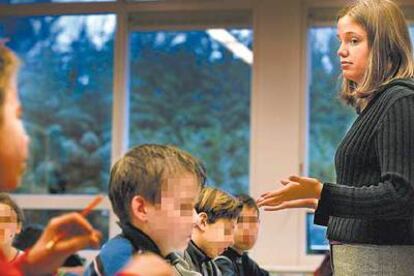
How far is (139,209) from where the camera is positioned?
1.22m

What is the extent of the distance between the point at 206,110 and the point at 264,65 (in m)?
0.51

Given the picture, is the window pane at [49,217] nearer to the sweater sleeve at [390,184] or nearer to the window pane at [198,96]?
the window pane at [198,96]

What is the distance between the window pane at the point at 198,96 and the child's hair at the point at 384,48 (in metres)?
2.69

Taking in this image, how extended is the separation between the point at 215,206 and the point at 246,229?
1.51ft

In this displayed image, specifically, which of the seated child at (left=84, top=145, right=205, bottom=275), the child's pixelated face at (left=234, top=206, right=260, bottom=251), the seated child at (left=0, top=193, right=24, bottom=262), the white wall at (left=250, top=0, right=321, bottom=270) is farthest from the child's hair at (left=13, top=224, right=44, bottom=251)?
the white wall at (left=250, top=0, right=321, bottom=270)

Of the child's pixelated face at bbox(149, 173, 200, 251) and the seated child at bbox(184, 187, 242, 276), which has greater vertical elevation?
the child's pixelated face at bbox(149, 173, 200, 251)

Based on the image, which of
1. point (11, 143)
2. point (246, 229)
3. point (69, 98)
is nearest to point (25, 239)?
point (246, 229)

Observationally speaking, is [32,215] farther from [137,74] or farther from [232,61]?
[232,61]

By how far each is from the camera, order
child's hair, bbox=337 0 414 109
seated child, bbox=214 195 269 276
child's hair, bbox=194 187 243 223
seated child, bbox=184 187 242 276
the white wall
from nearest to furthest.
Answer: child's hair, bbox=337 0 414 109 → seated child, bbox=184 187 242 276 → child's hair, bbox=194 187 243 223 → seated child, bbox=214 195 269 276 → the white wall

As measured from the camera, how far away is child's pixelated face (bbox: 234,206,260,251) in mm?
2572

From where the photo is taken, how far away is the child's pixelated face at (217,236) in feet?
7.22

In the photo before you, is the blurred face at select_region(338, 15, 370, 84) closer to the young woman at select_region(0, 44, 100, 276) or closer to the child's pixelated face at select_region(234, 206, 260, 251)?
the young woman at select_region(0, 44, 100, 276)

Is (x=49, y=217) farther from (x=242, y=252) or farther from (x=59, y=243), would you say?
(x=59, y=243)

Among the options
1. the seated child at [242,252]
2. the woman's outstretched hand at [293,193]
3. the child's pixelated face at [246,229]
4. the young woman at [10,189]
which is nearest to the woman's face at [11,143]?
the young woman at [10,189]
